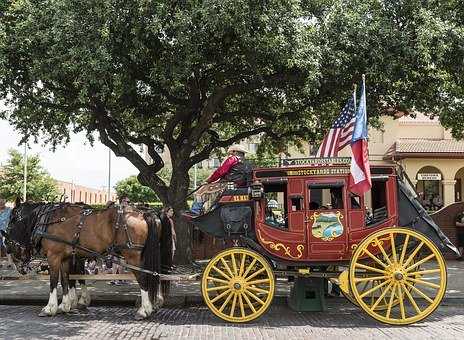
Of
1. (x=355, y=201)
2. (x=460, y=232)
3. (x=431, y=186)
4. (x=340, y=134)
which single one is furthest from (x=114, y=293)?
(x=431, y=186)

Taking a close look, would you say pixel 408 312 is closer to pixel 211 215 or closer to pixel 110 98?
pixel 211 215

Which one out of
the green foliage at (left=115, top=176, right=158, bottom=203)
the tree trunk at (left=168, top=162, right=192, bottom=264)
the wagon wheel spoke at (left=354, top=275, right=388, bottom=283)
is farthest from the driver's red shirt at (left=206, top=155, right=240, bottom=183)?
the green foliage at (left=115, top=176, right=158, bottom=203)

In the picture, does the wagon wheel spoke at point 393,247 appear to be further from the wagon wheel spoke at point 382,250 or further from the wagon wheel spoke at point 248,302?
the wagon wheel spoke at point 248,302

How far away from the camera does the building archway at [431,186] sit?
31922 millimetres

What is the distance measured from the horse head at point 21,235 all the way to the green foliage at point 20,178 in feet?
134

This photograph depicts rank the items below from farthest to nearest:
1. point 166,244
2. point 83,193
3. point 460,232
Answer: point 83,193 → point 460,232 → point 166,244

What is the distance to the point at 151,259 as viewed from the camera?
9.30 metres

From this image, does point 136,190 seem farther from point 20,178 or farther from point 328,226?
point 328,226

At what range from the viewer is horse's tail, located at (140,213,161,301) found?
30.2 feet

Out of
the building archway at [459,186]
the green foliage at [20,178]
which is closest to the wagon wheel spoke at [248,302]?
the building archway at [459,186]

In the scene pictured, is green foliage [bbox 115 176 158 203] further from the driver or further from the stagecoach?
the stagecoach

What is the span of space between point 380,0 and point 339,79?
187cm

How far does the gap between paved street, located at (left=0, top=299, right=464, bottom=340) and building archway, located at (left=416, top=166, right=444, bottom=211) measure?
72.7 feet

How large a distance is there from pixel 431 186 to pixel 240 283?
28.7 m
